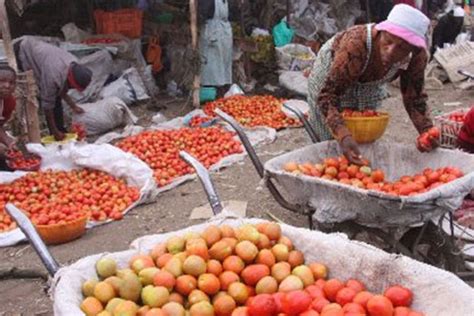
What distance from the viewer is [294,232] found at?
2.96m

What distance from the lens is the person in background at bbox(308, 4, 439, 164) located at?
3646 mm

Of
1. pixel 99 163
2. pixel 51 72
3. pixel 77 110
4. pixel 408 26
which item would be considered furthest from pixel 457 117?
pixel 77 110

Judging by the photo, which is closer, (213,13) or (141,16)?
(213,13)

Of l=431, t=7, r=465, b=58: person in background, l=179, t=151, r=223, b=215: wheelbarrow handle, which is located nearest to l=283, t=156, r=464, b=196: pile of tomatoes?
l=179, t=151, r=223, b=215: wheelbarrow handle

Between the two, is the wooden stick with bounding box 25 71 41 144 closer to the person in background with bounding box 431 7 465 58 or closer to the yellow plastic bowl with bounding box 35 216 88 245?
the yellow plastic bowl with bounding box 35 216 88 245

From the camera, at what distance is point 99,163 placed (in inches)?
235

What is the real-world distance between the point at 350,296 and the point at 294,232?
0.54m

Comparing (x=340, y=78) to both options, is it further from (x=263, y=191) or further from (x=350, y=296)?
(x=263, y=191)

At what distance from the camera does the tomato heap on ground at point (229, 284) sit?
2400 mm

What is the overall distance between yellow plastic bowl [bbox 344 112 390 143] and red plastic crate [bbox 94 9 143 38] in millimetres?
6480

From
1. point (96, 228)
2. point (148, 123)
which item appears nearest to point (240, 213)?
point (96, 228)

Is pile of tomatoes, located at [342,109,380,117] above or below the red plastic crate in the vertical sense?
below

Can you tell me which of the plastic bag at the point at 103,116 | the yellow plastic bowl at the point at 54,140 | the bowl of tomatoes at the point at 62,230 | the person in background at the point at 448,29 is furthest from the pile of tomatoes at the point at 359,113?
the person in background at the point at 448,29

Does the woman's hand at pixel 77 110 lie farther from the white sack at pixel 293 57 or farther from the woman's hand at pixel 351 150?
the woman's hand at pixel 351 150
